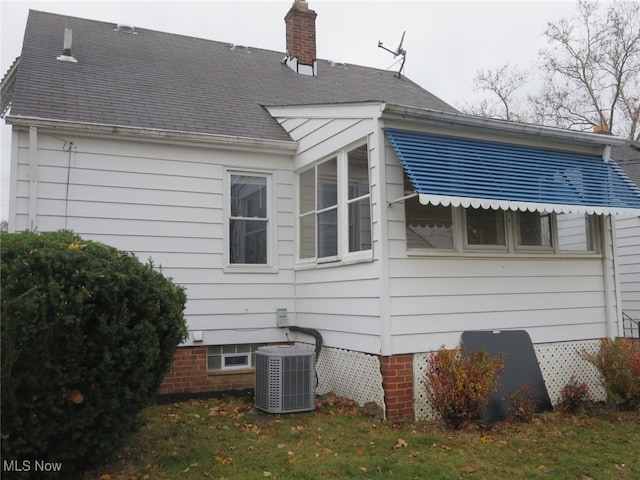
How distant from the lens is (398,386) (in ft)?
20.6

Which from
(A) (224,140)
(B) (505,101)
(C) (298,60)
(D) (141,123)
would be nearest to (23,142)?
(D) (141,123)

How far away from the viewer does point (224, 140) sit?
8.02 meters

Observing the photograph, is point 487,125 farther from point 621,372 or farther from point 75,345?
point 75,345

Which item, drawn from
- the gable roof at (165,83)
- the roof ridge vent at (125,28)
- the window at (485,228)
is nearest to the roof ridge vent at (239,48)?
the gable roof at (165,83)

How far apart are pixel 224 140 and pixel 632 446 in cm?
633

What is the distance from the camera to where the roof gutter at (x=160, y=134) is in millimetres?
6992

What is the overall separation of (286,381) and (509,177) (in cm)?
371

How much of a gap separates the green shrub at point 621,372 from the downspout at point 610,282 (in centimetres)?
88

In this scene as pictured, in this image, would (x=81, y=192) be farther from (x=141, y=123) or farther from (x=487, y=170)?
(x=487, y=170)

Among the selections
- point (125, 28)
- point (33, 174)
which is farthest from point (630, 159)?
point (33, 174)

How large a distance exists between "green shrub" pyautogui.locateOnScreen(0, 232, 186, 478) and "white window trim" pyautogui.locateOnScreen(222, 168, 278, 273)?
11.2 feet

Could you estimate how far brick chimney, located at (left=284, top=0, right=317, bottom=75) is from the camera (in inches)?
501

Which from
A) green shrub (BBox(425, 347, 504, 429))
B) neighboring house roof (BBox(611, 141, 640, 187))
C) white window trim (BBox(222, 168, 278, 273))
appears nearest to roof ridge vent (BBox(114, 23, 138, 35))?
white window trim (BBox(222, 168, 278, 273))

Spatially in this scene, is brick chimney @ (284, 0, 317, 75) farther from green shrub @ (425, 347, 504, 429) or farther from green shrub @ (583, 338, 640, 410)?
green shrub @ (583, 338, 640, 410)
